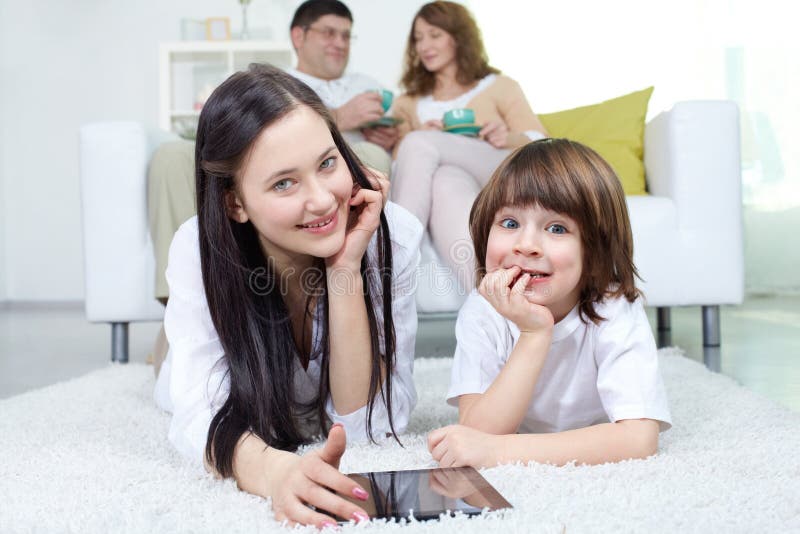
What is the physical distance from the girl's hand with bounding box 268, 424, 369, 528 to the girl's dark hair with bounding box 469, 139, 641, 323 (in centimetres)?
43

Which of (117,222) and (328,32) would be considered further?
(328,32)

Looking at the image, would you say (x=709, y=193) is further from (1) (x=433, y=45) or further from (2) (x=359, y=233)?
(2) (x=359, y=233)

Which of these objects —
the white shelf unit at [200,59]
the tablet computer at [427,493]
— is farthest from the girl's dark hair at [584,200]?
the white shelf unit at [200,59]

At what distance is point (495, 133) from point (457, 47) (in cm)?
50

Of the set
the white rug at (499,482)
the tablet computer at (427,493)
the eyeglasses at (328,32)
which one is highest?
the eyeglasses at (328,32)

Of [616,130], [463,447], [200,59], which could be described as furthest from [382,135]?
[200,59]

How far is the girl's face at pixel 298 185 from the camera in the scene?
98 centimetres

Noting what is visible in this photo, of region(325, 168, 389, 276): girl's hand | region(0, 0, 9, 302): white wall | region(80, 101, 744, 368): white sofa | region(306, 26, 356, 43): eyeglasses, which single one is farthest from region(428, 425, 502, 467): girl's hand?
region(0, 0, 9, 302): white wall

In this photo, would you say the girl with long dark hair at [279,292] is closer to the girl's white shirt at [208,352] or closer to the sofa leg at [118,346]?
the girl's white shirt at [208,352]

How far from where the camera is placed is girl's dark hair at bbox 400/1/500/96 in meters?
2.51

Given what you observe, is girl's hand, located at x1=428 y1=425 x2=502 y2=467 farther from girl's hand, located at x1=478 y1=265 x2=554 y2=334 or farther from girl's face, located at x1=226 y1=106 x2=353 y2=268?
girl's face, located at x1=226 y1=106 x2=353 y2=268

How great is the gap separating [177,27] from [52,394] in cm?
352

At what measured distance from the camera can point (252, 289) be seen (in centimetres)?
109

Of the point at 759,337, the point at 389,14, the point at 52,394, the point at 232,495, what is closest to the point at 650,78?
the point at 389,14
